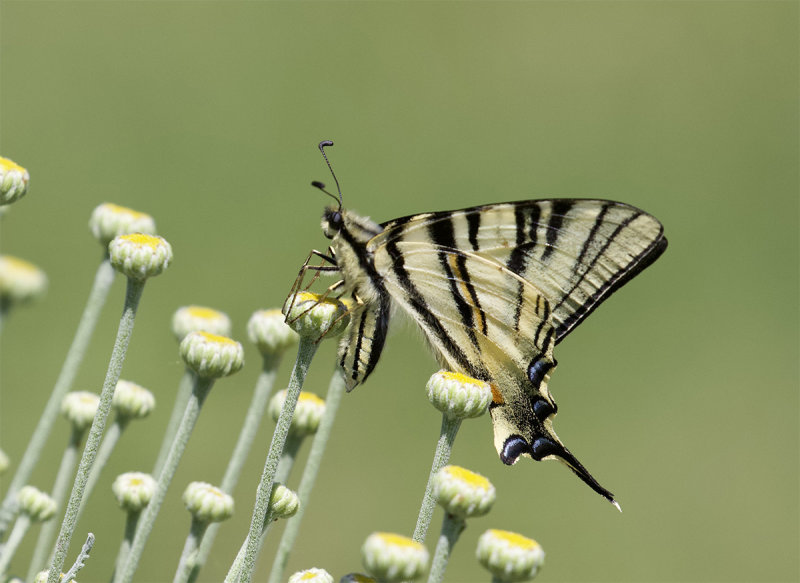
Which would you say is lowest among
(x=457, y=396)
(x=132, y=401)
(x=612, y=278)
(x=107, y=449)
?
(x=107, y=449)

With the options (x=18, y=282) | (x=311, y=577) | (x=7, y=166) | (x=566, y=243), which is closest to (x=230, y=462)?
(x=311, y=577)

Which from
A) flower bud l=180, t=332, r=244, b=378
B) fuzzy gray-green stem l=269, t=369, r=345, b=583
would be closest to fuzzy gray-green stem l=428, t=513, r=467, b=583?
fuzzy gray-green stem l=269, t=369, r=345, b=583

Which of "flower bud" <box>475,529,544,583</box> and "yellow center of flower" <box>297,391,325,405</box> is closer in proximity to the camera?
"flower bud" <box>475,529,544,583</box>

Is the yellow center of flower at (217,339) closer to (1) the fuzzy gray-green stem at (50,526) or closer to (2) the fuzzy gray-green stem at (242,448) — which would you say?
(2) the fuzzy gray-green stem at (242,448)

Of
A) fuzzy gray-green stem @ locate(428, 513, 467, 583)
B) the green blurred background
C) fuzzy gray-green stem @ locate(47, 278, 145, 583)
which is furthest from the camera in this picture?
the green blurred background

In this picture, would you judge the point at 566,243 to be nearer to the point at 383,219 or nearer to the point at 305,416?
the point at 305,416

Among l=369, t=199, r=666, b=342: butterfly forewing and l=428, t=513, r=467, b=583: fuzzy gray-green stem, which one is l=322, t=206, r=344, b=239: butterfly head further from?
l=428, t=513, r=467, b=583: fuzzy gray-green stem

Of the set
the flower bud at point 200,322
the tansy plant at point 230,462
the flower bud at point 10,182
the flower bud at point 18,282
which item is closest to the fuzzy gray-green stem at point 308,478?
the tansy plant at point 230,462

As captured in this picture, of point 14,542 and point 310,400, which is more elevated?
point 310,400

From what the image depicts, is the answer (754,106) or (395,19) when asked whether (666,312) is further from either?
(395,19)
